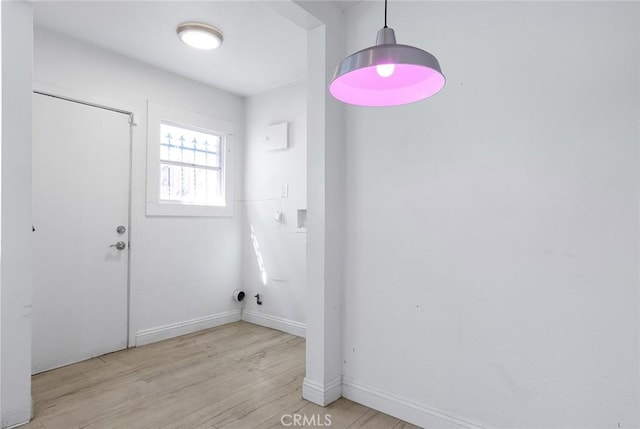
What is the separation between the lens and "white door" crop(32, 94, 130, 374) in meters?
2.76

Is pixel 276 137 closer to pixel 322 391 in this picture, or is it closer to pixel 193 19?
pixel 193 19

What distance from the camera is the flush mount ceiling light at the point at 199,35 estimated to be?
267 cm

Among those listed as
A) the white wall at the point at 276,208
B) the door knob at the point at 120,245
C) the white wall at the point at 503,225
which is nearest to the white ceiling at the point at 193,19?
the white wall at the point at 276,208

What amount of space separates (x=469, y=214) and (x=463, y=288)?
399 mm

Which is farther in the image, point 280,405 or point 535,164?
point 280,405

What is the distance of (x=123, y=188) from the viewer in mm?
3238

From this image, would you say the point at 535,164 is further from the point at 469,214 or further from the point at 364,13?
the point at 364,13

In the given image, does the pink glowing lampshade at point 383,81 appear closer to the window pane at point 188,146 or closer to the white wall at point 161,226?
the white wall at point 161,226

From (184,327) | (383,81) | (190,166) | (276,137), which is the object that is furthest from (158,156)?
(383,81)

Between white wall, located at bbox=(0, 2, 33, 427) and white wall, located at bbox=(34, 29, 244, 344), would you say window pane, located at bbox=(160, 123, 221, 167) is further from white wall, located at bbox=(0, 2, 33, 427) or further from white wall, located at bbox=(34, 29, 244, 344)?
white wall, located at bbox=(0, 2, 33, 427)

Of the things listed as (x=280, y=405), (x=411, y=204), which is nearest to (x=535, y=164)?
(x=411, y=204)

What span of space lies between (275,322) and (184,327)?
94 cm

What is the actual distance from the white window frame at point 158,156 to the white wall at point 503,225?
209cm

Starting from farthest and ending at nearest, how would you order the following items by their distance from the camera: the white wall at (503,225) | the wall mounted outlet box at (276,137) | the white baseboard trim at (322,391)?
the wall mounted outlet box at (276,137), the white baseboard trim at (322,391), the white wall at (503,225)
